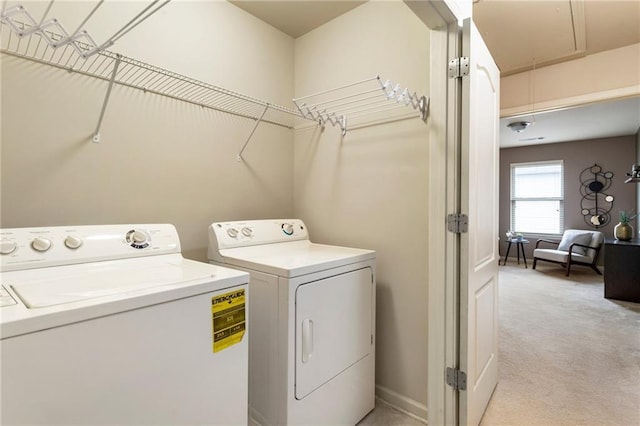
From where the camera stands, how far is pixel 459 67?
145cm

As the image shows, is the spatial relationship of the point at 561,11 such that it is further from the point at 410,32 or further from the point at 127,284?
the point at 127,284

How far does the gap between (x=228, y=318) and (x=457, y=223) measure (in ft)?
3.49

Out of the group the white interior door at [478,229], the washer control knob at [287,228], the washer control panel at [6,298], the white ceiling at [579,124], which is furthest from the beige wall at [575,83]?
the washer control panel at [6,298]

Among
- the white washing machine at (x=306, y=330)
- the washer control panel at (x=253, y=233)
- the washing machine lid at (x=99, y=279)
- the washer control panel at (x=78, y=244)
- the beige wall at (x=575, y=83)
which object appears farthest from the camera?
the beige wall at (x=575, y=83)

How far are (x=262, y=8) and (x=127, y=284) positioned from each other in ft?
6.14

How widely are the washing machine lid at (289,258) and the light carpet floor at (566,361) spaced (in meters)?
1.17

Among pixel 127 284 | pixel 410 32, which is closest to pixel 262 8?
pixel 410 32

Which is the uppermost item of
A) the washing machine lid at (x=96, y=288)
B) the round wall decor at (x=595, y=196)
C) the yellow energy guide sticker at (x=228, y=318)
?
the round wall decor at (x=595, y=196)

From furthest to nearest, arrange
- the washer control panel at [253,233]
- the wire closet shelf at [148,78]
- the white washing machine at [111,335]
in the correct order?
the washer control panel at [253,233] → the wire closet shelf at [148,78] → the white washing machine at [111,335]

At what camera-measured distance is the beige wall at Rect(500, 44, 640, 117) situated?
8.45ft

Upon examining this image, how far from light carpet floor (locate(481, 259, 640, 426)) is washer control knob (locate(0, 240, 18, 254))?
7.33 feet

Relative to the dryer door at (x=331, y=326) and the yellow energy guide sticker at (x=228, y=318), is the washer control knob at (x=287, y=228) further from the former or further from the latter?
the yellow energy guide sticker at (x=228, y=318)

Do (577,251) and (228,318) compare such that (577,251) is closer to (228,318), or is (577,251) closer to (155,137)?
(228,318)

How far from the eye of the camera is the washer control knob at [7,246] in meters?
1.06
